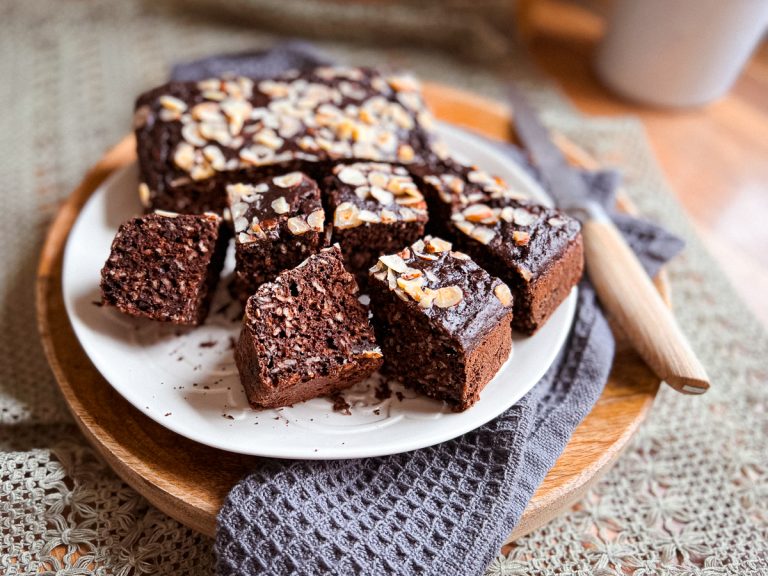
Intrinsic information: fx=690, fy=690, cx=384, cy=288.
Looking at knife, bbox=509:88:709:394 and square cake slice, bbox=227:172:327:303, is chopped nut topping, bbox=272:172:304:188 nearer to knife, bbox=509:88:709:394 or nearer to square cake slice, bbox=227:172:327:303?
square cake slice, bbox=227:172:327:303

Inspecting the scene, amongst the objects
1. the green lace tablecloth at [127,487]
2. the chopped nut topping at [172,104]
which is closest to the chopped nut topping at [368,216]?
the chopped nut topping at [172,104]

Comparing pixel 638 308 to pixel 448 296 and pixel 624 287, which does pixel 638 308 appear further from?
pixel 448 296

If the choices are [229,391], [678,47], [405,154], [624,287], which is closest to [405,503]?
[229,391]

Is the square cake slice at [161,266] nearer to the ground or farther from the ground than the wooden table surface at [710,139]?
nearer to the ground

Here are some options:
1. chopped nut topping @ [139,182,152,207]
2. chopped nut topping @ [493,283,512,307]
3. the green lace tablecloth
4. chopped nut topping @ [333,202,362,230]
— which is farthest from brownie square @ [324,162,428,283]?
the green lace tablecloth

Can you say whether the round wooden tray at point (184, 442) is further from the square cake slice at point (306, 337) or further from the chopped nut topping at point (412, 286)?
the chopped nut topping at point (412, 286)

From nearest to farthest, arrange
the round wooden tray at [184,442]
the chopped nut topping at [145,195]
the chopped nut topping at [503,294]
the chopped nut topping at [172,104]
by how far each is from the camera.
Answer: the round wooden tray at [184,442], the chopped nut topping at [503,294], the chopped nut topping at [145,195], the chopped nut topping at [172,104]
